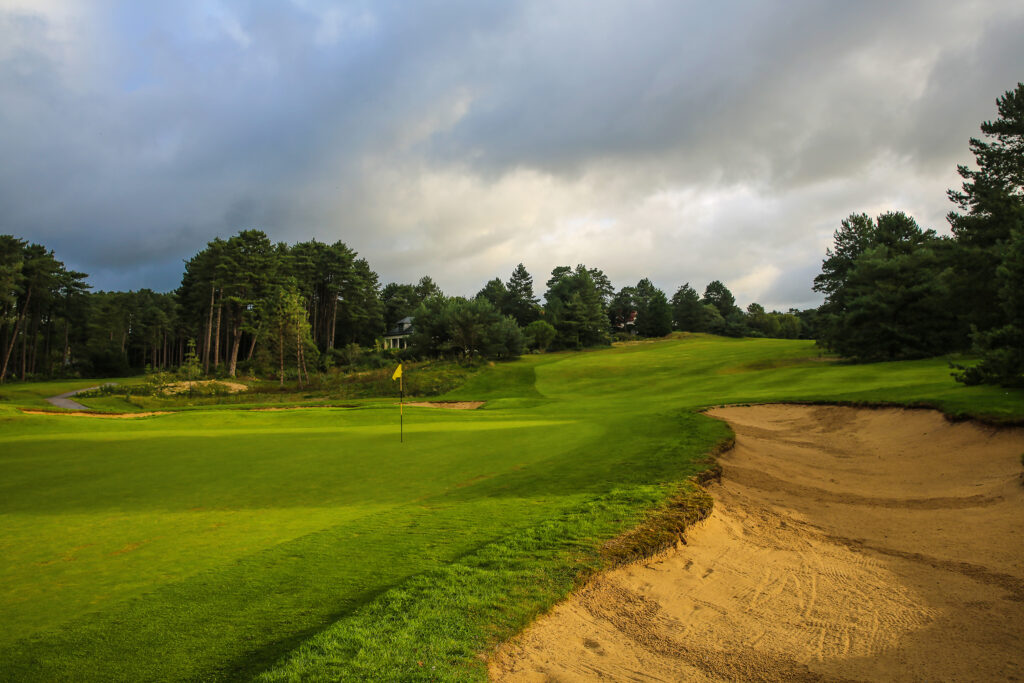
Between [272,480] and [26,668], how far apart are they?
19.2 feet

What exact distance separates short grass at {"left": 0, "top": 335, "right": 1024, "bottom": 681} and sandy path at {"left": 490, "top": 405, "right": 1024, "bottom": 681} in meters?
0.54

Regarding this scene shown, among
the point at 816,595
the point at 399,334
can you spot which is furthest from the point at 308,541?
the point at 399,334

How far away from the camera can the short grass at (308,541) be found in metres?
3.20

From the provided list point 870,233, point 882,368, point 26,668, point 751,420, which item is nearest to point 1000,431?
point 751,420

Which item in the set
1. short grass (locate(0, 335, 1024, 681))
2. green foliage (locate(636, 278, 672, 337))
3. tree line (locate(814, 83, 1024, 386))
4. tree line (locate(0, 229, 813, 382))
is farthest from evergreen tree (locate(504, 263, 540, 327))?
short grass (locate(0, 335, 1024, 681))

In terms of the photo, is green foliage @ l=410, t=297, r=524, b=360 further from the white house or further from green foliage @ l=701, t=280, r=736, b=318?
green foliage @ l=701, t=280, r=736, b=318

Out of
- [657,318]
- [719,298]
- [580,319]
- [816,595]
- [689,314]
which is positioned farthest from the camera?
[719,298]

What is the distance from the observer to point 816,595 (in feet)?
16.1

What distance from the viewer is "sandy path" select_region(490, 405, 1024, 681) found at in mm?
3584

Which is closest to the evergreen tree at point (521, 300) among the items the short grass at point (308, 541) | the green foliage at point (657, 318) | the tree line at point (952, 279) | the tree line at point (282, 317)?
the tree line at point (282, 317)

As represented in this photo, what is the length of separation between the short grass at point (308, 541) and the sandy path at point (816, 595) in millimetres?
536

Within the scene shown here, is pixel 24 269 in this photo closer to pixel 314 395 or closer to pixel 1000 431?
pixel 314 395

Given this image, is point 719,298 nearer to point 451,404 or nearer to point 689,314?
point 689,314

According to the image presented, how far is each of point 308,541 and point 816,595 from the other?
5.24 meters
